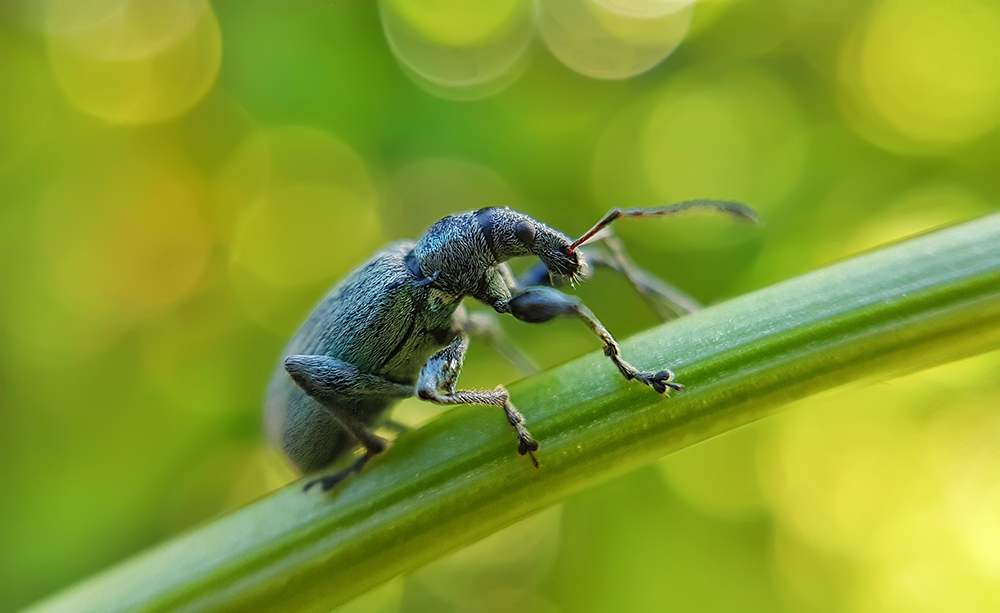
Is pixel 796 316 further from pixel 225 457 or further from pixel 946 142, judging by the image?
pixel 225 457

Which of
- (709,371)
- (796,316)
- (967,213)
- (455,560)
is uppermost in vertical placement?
(967,213)

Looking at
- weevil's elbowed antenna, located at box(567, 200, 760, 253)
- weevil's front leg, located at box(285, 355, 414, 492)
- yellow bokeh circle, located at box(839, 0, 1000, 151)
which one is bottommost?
weevil's front leg, located at box(285, 355, 414, 492)

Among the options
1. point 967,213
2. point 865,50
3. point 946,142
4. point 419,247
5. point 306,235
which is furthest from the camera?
point 306,235

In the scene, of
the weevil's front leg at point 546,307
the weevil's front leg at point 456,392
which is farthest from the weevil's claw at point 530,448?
the weevil's front leg at point 546,307

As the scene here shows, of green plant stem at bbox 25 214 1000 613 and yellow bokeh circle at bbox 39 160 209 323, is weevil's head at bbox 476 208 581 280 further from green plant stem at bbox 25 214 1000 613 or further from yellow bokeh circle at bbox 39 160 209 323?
yellow bokeh circle at bbox 39 160 209 323

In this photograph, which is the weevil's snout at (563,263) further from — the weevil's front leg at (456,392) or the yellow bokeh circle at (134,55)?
the yellow bokeh circle at (134,55)

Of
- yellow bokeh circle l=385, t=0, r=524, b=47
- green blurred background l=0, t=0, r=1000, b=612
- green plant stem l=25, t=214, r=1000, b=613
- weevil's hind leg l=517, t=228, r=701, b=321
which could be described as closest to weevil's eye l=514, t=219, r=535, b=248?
weevil's hind leg l=517, t=228, r=701, b=321

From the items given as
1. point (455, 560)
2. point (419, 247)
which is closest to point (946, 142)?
point (419, 247)
